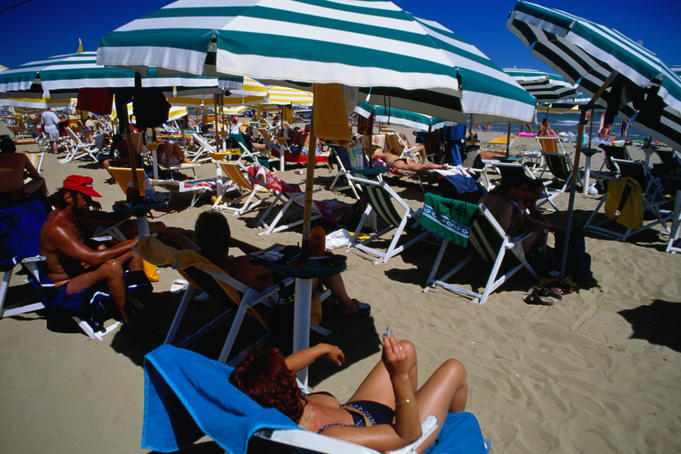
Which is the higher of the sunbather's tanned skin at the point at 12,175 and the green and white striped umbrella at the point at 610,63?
the green and white striped umbrella at the point at 610,63

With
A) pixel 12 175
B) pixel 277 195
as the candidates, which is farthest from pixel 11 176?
pixel 277 195

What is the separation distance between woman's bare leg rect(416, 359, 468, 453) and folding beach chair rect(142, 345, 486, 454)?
0.09 m

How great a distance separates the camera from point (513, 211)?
389 centimetres

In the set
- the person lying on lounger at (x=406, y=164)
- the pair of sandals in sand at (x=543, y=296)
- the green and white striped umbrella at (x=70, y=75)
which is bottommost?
the pair of sandals in sand at (x=543, y=296)

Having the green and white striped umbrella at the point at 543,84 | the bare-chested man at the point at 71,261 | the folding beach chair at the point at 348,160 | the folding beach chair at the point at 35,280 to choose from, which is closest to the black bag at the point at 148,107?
the bare-chested man at the point at 71,261

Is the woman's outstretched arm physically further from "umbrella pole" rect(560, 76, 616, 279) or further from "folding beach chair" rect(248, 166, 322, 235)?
"folding beach chair" rect(248, 166, 322, 235)

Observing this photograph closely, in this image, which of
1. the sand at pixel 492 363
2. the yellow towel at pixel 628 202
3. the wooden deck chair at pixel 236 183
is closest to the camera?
the sand at pixel 492 363

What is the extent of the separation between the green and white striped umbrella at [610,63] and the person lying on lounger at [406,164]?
3.69 metres

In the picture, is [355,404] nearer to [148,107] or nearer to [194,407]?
[194,407]

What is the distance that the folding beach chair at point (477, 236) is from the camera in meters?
3.64

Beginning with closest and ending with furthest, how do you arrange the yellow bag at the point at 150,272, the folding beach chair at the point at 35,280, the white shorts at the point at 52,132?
the folding beach chair at the point at 35,280, the yellow bag at the point at 150,272, the white shorts at the point at 52,132

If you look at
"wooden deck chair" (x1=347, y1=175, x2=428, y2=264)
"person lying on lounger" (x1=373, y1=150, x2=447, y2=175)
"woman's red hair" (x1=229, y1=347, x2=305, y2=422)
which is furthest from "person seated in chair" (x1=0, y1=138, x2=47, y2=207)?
"person lying on lounger" (x1=373, y1=150, x2=447, y2=175)

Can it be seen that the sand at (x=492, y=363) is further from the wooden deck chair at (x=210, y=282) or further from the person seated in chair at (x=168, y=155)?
the person seated in chair at (x=168, y=155)

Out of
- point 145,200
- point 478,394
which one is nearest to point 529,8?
point 478,394
